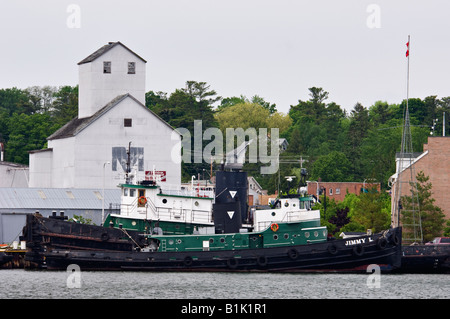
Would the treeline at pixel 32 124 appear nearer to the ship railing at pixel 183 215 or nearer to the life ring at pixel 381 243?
the ship railing at pixel 183 215

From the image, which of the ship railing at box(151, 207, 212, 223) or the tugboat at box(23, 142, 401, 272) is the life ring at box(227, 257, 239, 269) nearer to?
the tugboat at box(23, 142, 401, 272)

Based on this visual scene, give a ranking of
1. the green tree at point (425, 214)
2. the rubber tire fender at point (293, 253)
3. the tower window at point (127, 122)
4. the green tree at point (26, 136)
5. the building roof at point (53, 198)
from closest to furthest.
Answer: the rubber tire fender at point (293, 253), the green tree at point (425, 214), the building roof at point (53, 198), the tower window at point (127, 122), the green tree at point (26, 136)

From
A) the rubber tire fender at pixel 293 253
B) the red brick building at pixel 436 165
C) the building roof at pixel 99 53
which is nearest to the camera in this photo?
the rubber tire fender at pixel 293 253

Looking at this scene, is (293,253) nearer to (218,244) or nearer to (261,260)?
(261,260)

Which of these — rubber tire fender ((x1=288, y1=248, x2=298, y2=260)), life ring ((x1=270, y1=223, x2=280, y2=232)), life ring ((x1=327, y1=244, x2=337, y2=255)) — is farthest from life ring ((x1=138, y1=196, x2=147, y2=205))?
life ring ((x1=327, y1=244, x2=337, y2=255))

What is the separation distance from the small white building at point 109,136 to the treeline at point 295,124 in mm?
27373

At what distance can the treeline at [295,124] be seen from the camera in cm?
12912

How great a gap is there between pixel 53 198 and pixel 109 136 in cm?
1255

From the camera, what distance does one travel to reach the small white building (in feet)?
299

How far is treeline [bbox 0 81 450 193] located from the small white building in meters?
27.4

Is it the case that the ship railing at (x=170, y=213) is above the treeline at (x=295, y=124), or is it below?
below

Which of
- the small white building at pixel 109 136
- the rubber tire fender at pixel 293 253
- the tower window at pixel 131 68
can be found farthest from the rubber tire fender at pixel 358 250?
the tower window at pixel 131 68
